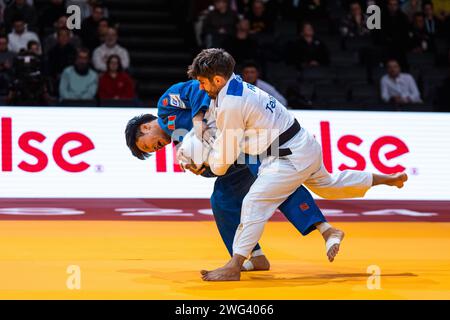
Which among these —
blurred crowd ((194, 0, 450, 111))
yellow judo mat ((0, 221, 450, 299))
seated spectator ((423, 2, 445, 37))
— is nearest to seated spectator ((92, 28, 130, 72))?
blurred crowd ((194, 0, 450, 111))

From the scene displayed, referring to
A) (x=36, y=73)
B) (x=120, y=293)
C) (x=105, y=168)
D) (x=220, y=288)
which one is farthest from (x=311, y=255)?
(x=36, y=73)

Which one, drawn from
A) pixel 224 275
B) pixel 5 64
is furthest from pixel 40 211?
pixel 224 275

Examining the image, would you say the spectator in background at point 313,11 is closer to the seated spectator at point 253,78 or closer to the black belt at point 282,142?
the seated spectator at point 253,78

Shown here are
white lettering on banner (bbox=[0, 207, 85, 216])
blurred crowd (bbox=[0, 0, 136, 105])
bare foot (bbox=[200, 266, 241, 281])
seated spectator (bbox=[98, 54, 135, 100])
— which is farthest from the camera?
seated spectator (bbox=[98, 54, 135, 100])

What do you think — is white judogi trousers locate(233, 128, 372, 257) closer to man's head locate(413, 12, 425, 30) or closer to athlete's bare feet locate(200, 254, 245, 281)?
athlete's bare feet locate(200, 254, 245, 281)

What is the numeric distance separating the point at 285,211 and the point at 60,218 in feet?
11.5

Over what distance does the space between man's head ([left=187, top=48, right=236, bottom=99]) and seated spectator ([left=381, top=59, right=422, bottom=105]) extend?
809 centimetres

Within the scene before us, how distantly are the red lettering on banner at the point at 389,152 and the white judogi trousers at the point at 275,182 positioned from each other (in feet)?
14.5

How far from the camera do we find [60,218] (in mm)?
8570

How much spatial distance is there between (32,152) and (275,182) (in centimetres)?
483

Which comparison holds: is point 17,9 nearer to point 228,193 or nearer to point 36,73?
point 36,73

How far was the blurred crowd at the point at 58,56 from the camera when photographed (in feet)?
37.3

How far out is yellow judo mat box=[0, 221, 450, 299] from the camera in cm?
490

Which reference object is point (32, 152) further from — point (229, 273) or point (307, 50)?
point (307, 50)
